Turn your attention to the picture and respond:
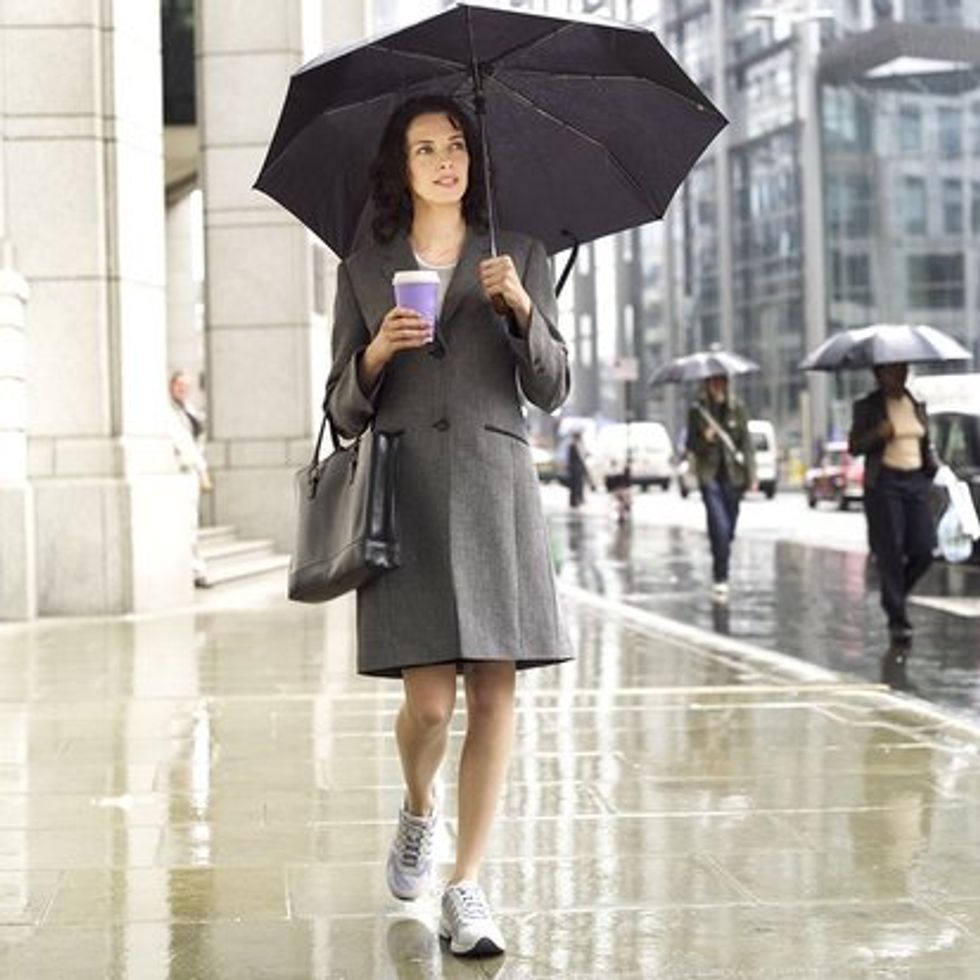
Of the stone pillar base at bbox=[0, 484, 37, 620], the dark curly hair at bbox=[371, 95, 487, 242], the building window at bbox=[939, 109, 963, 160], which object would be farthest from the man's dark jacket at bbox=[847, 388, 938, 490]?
the building window at bbox=[939, 109, 963, 160]

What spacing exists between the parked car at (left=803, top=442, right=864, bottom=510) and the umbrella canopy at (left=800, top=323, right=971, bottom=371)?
1007 inches

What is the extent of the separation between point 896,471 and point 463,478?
26.9 ft

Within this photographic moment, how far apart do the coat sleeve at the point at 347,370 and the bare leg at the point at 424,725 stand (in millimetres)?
632

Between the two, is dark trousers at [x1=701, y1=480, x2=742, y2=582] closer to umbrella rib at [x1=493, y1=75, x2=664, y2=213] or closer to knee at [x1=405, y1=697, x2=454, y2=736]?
umbrella rib at [x1=493, y1=75, x2=664, y2=213]

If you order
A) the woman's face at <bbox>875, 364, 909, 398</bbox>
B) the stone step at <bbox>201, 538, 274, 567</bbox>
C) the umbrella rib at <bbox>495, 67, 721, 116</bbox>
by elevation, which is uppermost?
the umbrella rib at <bbox>495, 67, 721, 116</bbox>

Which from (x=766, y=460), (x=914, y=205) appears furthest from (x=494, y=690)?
(x=914, y=205)

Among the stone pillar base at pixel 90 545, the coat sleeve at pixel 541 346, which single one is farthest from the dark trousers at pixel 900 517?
the coat sleeve at pixel 541 346

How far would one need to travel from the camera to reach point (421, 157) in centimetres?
498

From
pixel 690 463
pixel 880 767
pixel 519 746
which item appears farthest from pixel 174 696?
pixel 690 463

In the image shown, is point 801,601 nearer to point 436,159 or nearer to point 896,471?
point 896,471

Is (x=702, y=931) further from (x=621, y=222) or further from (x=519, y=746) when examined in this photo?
(x=519, y=746)

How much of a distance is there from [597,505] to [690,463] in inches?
1227

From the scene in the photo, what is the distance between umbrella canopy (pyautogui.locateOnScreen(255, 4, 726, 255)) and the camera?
4.93 m

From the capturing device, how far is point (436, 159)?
16.3 feet
